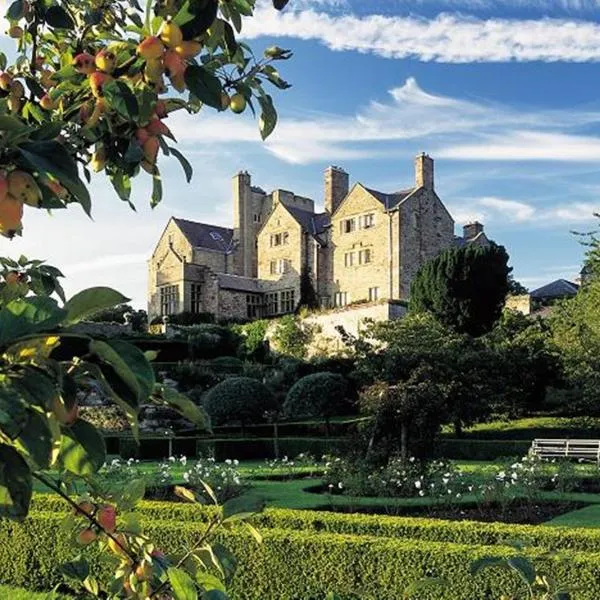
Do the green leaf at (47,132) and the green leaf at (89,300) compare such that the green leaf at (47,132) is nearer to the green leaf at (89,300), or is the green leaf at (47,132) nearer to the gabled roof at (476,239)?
the green leaf at (89,300)

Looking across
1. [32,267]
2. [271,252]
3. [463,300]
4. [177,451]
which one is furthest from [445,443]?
[271,252]

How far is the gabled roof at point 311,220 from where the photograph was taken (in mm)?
39812

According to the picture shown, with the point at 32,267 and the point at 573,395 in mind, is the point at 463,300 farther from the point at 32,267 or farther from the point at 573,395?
the point at 32,267

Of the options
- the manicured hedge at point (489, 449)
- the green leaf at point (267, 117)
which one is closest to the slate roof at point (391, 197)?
the manicured hedge at point (489, 449)

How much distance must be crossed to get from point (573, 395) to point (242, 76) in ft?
80.7

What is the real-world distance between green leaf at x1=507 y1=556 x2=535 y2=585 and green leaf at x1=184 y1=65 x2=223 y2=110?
0.91 metres

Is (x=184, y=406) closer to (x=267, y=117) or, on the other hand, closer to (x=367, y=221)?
(x=267, y=117)

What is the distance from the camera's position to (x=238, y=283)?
40.8m

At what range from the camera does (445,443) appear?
18672mm

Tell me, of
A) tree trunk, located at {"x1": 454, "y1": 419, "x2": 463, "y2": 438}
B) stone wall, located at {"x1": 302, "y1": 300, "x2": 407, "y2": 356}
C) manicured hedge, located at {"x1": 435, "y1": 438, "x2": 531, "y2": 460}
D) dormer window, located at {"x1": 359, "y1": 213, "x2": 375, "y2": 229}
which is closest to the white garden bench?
manicured hedge, located at {"x1": 435, "y1": 438, "x2": 531, "y2": 460}

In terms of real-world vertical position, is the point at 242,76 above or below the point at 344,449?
above

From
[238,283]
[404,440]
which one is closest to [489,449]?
[404,440]

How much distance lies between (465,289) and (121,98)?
2937cm

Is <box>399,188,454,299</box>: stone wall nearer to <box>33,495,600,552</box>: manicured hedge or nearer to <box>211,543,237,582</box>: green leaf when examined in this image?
<box>33,495,600,552</box>: manicured hedge
